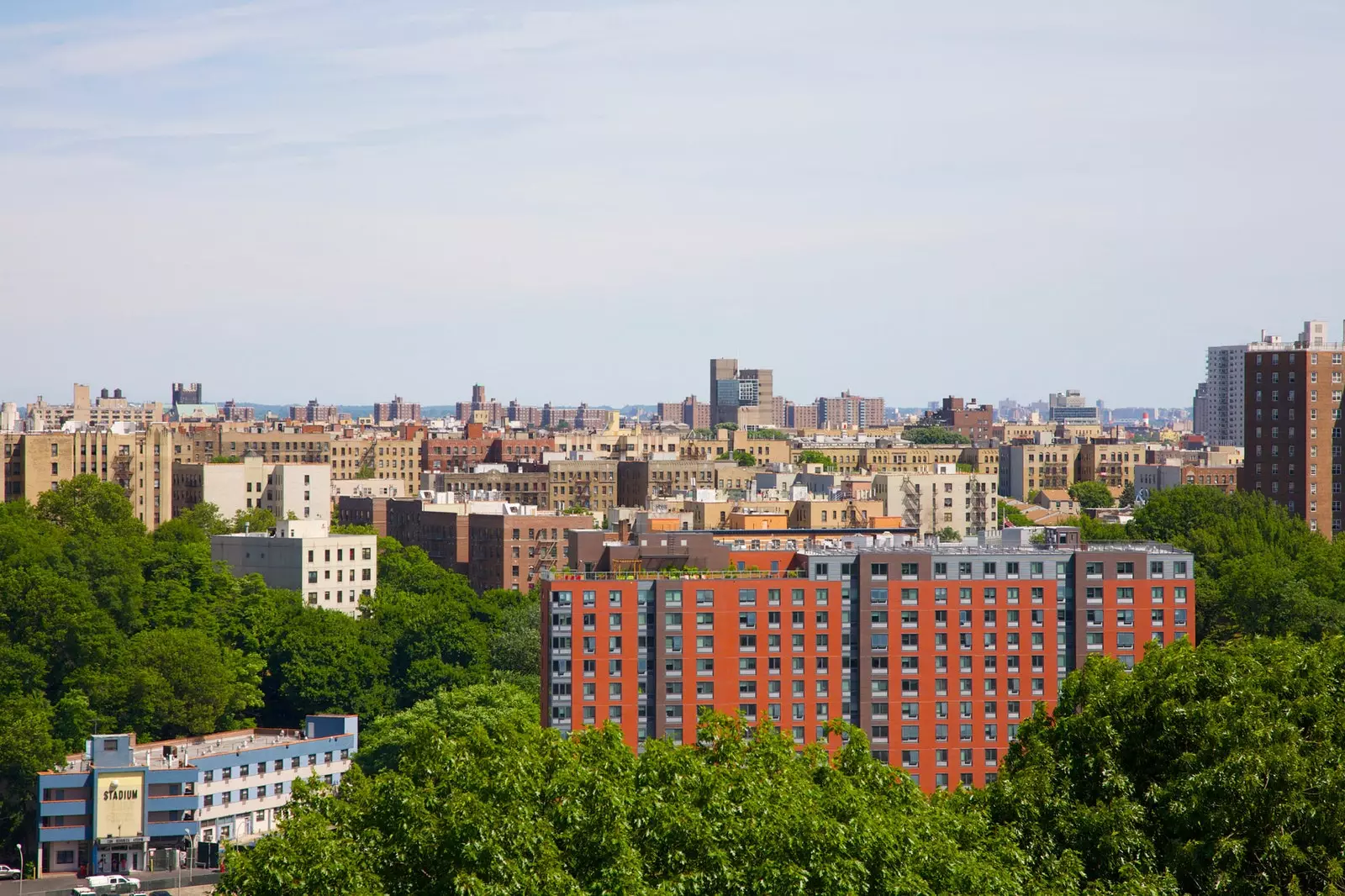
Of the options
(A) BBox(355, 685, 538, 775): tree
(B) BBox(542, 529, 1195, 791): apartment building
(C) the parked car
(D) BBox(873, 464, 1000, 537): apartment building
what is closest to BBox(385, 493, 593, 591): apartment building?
(D) BBox(873, 464, 1000, 537): apartment building

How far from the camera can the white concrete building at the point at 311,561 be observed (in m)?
161

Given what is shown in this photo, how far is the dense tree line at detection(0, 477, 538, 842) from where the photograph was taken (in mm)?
121688

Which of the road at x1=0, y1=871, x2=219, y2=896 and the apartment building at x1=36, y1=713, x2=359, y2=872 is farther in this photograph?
the apartment building at x1=36, y1=713, x2=359, y2=872

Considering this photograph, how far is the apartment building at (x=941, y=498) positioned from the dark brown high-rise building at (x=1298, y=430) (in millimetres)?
27402

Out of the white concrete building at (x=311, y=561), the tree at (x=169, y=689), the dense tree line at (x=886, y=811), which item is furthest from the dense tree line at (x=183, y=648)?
the dense tree line at (x=886, y=811)

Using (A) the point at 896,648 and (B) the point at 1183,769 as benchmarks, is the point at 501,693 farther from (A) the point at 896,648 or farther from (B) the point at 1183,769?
(B) the point at 1183,769

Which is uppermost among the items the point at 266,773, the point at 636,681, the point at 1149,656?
the point at 1149,656

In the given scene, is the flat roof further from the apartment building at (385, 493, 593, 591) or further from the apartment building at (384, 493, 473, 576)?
the apartment building at (384, 493, 473, 576)

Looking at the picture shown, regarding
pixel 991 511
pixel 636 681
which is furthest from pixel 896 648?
pixel 991 511

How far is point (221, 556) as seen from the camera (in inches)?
6570

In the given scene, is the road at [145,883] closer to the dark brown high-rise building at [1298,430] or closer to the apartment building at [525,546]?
the apartment building at [525,546]

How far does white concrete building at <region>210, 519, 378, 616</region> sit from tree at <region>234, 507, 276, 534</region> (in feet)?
55.6

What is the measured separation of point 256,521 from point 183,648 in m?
64.1

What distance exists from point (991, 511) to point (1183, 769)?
150 metres
